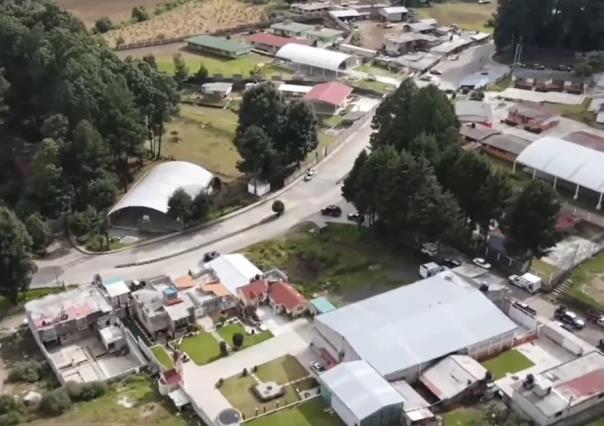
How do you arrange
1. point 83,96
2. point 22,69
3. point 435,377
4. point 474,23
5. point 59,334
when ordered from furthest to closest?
point 474,23 → point 22,69 → point 83,96 → point 59,334 → point 435,377

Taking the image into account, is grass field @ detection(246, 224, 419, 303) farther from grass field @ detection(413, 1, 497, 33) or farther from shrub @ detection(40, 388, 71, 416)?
grass field @ detection(413, 1, 497, 33)

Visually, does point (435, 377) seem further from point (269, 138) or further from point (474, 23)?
point (474, 23)

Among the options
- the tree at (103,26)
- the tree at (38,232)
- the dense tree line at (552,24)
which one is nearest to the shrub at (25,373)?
the tree at (38,232)

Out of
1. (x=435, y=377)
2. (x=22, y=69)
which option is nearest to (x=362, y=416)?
(x=435, y=377)

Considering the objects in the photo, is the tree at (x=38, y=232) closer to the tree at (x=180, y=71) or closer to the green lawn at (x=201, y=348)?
the green lawn at (x=201, y=348)

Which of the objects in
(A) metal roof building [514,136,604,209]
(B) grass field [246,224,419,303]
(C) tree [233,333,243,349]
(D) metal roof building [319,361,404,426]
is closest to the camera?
(D) metal roof building [319,361,404,426]

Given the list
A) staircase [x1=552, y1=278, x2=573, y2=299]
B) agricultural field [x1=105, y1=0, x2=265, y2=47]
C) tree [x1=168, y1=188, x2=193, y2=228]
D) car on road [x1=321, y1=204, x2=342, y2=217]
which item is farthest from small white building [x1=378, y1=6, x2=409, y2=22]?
staircase [x1=552, y1=278, x2=573, y2=299]
